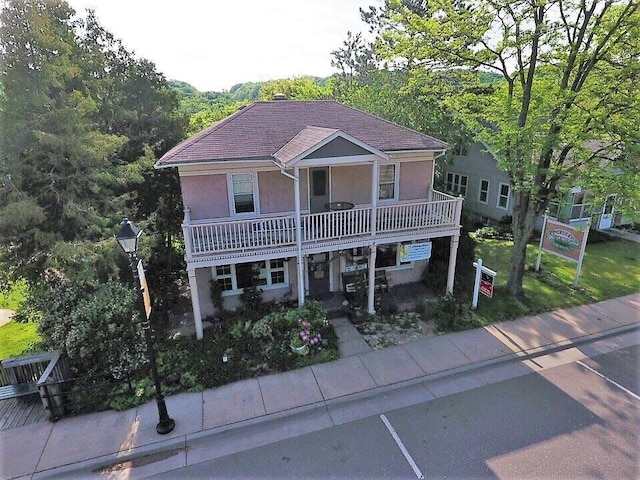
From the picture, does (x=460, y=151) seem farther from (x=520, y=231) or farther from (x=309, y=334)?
(x=309, y=334)

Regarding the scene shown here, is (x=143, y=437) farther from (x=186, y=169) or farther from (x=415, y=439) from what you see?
(x=186, y=169)

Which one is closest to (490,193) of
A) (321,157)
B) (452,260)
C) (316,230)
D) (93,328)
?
(452,260)

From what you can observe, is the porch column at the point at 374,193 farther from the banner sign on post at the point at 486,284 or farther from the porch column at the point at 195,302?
the porch column at the point at 195,302

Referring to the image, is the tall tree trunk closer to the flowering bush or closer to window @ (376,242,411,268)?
window @ (376,242,411,268)

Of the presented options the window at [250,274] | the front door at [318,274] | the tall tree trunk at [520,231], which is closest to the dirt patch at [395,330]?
the front door at [318,274]

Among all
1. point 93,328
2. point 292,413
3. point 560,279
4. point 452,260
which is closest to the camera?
point 292,413

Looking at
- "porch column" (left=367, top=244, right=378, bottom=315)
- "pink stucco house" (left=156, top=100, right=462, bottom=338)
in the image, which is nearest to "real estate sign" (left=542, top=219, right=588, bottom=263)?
"pink stucco house" (left=156, top=100, right=462, bottom=338)
